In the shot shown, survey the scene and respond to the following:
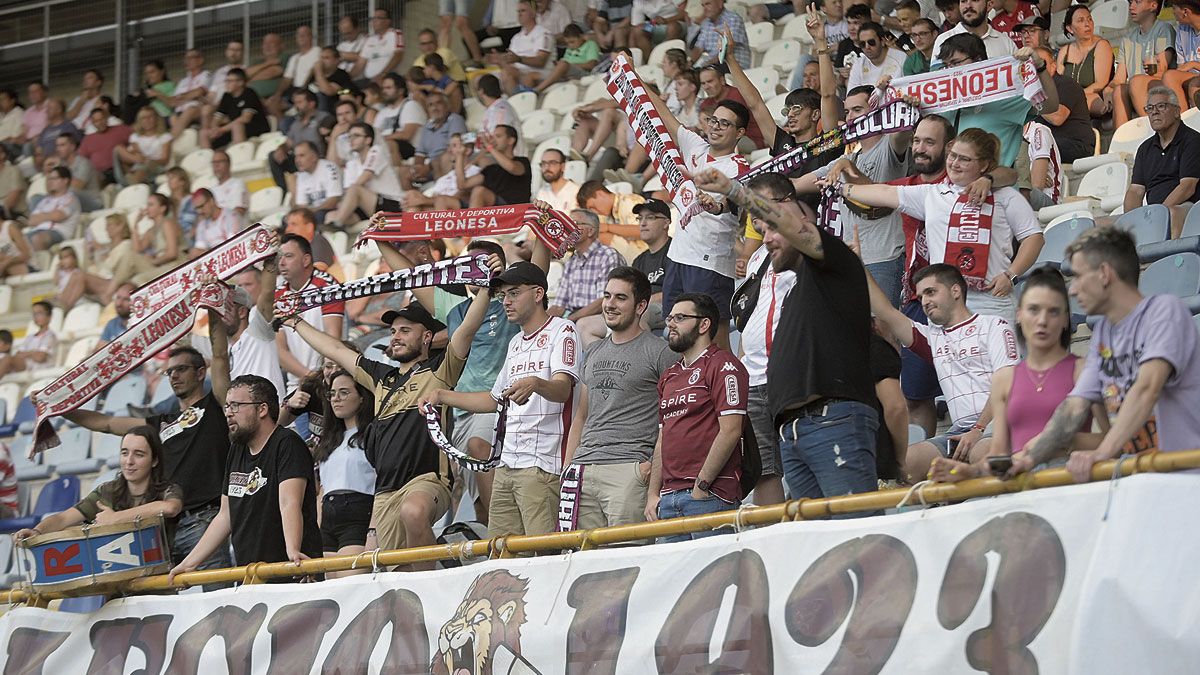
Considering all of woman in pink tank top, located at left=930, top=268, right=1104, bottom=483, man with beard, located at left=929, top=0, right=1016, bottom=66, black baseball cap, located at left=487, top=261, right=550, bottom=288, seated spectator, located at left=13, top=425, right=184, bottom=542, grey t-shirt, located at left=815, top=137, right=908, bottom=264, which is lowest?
seated spectator, located at left=13, top=425, right=184, bottom=542

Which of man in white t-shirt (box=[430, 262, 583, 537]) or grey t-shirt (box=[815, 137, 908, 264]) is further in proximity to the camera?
grey t-shirt (box=[815, 137, 908, 264])

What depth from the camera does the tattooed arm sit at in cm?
504

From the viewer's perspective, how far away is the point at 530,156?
13664mm

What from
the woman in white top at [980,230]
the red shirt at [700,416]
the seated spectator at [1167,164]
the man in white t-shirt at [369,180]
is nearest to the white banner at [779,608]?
the red shirt at [700,416]

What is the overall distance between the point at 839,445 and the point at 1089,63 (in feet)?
19.3

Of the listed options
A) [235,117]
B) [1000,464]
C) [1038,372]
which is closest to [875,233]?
[1038,372]

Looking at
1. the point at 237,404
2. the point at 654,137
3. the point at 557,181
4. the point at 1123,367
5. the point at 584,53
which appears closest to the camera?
the point at 1123,367

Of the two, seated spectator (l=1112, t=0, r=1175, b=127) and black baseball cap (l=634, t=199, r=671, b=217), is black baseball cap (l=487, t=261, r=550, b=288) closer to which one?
black baseball cap (l=634, t=199, r=671, b=217)

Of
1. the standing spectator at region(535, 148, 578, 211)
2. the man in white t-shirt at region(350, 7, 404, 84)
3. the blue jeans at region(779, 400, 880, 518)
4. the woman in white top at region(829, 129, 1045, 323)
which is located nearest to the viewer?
the blue jeans at region(779, 400, 880, 518)

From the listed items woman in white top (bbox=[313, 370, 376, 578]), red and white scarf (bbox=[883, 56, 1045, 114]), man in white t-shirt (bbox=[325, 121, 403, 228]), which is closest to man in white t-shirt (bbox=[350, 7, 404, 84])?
man in white t-shirt (bbox=[325, 121, 403, 228])

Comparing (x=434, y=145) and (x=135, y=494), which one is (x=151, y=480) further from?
(x=434, y=145)

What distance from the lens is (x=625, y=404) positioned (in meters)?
6.80

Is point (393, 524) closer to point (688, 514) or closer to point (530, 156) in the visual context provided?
point (688, 514)

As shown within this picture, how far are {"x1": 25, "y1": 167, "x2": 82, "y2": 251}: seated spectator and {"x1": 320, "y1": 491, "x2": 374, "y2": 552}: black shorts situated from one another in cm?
898
